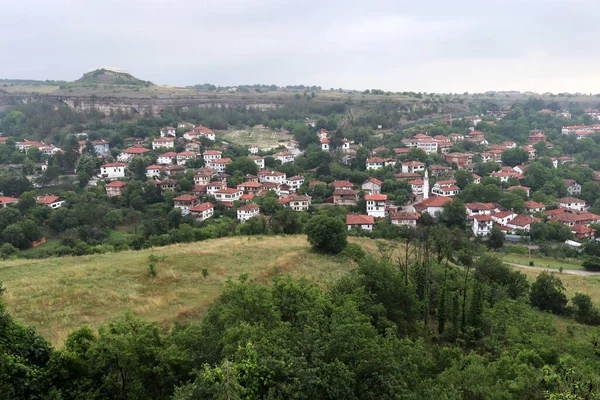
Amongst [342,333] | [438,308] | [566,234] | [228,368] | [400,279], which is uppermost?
[228,368]

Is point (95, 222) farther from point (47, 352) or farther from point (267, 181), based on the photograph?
point (47, 352)

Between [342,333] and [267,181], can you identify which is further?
[267,181]

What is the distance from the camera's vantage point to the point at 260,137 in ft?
242

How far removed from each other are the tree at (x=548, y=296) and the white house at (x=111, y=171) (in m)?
44.4

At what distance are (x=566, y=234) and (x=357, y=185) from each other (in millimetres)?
20321

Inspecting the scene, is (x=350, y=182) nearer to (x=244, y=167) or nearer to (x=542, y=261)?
(x=244, y=167)

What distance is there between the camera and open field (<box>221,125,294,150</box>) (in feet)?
224

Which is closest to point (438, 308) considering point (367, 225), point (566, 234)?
point (367, 225)

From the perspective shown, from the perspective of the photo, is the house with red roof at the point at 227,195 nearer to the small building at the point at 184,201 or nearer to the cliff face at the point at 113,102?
the small building at the point at 184,201

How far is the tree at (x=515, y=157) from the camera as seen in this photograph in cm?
5653

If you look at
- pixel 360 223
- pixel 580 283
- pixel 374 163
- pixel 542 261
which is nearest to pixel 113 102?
pixel 374 163

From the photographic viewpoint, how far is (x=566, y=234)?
35719 mm

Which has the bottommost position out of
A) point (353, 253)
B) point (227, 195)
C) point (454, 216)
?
point (454, 216)

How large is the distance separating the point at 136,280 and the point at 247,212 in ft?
77.0
